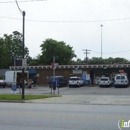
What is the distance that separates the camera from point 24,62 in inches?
982

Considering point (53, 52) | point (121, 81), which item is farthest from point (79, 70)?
point (53, 52)

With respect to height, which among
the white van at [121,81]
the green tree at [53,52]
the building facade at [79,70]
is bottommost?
the white van at [121,81]

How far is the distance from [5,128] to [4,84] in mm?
40867

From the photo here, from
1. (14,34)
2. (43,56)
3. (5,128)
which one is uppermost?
(14,34)

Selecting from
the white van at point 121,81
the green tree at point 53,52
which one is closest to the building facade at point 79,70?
the white van at point 121,81

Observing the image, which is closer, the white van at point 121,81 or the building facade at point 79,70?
the white van at point 121,81

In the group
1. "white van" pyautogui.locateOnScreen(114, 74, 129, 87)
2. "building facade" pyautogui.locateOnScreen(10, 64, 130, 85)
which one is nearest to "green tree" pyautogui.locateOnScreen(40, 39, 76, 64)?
"building facade" pyautogui.locateOnScreen(10, 64, 130, 85)

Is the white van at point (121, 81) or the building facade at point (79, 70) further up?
the building facade at point (79, 70)

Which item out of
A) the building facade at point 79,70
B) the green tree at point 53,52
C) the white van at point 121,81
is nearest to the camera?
the white van at point 121,81

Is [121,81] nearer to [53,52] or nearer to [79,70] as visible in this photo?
[79,70]

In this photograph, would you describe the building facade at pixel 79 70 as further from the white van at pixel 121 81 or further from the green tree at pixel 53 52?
the green tree at pixel 53 52

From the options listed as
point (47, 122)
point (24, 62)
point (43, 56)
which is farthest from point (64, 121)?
point (43, 56)

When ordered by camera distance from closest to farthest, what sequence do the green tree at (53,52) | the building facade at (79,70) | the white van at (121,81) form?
the white van at (121,81), the building facade at (79,70), the green tree at (53,52)

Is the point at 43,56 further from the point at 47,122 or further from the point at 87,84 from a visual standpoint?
the point at 47,122
